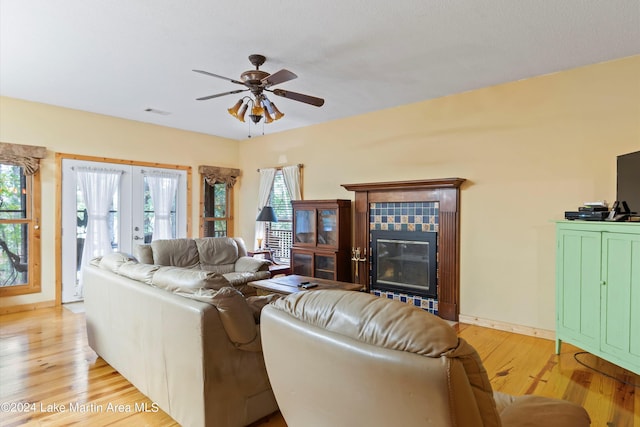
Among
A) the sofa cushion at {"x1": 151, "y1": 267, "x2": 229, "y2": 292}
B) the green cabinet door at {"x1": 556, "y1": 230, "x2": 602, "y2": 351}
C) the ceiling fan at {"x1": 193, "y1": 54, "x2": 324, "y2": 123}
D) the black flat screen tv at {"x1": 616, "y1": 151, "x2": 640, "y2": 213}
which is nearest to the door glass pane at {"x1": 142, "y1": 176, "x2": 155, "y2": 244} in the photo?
the ceiling fan at {"x1": 193, "y1": 54, "x2": 324, "y2": 123}

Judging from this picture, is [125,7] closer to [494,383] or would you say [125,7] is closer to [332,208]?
[332,208]

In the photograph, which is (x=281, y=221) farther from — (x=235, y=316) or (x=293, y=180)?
(x=235, y=316)

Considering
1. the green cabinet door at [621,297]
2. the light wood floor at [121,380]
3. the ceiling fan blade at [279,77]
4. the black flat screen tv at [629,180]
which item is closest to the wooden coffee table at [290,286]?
the light wood floor at [121,380]

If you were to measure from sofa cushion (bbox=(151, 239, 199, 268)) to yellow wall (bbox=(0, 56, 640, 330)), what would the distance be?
1.59 m

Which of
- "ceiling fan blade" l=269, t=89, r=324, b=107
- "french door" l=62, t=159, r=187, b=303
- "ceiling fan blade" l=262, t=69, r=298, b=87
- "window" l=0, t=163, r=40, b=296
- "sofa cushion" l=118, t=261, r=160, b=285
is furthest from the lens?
"french door" l=62, t=159, r=187, b=303

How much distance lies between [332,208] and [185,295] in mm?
3371

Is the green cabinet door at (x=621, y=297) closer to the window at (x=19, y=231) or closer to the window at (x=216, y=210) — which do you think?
the window at (x=216, y=210)

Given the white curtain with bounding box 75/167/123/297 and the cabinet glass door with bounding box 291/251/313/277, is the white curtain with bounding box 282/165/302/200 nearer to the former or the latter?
the cabinet glass door with bounding box 291/251/313/277

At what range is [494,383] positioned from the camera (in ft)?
9.04

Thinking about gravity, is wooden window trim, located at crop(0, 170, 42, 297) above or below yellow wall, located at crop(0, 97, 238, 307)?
below

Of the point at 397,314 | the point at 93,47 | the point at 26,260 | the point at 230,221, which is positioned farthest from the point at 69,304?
the point at 397,314

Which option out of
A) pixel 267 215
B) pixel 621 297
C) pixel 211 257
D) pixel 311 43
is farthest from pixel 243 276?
pixel 621 297

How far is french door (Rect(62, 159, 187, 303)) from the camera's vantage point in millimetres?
5129

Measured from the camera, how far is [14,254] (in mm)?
4723
